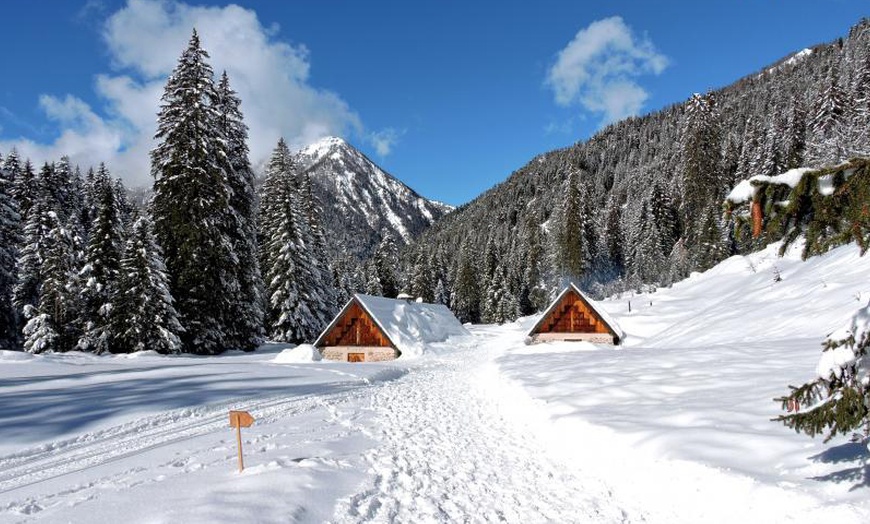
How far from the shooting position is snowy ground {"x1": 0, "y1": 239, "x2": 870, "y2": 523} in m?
5.55

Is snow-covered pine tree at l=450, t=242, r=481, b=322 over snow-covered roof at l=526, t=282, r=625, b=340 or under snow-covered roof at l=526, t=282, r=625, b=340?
over

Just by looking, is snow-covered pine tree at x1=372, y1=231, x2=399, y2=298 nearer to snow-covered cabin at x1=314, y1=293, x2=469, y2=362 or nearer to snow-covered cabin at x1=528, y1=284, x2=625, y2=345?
snow-covered cabin at x1=314, y1=293, x2=469, y2=362

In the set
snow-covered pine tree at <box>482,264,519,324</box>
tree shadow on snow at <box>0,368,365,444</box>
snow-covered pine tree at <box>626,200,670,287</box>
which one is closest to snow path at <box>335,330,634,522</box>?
tree shadow on snow at <box>0,368,365,444</box>

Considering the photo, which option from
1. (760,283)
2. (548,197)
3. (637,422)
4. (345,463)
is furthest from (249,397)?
(548,197)

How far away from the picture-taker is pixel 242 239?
30.6 m

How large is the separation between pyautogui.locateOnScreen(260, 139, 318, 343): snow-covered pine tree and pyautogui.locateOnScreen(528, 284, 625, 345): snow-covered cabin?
17.8 metres

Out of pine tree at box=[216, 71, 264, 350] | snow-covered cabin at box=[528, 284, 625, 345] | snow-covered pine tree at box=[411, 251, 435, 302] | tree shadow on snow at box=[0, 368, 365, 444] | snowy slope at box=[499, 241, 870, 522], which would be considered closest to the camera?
snowy slope at box=[499, 241, 870, 522]

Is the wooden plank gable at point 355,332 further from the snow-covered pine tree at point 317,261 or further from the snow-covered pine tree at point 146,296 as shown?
the snow-covered pine tree at point 146,296

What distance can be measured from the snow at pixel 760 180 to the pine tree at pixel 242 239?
28300 millimetres

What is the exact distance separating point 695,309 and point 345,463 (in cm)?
2921

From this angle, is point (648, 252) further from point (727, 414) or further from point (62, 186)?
point (62, 186)

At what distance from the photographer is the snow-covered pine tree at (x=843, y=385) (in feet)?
11.3

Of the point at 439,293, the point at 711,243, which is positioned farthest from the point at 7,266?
the point at 711,243

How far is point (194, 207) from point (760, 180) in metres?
28.8
